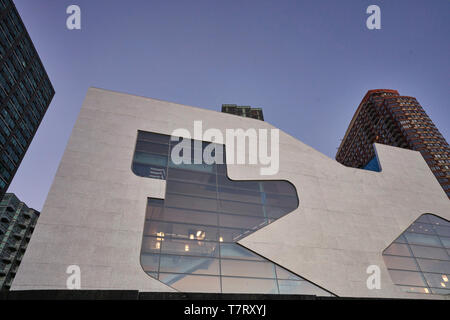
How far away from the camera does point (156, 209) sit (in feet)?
49.5

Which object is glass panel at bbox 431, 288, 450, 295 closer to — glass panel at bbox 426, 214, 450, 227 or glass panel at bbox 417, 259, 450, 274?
glass panel at bbox 417, 259, 450, 274

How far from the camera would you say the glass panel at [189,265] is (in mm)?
13415

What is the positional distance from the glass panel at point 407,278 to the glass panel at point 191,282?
10.9m

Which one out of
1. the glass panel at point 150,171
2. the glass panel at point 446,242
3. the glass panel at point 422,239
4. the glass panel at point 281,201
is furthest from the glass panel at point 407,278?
the glass panel at point 150,171

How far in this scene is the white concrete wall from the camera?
12336 mm

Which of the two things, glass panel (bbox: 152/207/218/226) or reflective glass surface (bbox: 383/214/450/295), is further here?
reflective glass surface (bbox: 383/214/450/295)

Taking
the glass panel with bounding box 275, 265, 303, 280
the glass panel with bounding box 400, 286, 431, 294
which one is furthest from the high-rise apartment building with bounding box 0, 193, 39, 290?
the glass panel with bounding box 400, 286, 431, 294

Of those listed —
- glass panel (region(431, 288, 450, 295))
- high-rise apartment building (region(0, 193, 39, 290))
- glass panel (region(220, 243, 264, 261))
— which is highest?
high-rise apartment building (region(0, 193, 39, 290))

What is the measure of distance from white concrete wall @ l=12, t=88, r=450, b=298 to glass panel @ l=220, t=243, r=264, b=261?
42 cm

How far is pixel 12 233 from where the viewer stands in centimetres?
7988

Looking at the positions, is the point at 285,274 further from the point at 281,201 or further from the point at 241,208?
the point at 281,201

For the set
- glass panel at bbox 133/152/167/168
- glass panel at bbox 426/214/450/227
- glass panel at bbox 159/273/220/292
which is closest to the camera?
glass panel at bbox 159/273/220/292

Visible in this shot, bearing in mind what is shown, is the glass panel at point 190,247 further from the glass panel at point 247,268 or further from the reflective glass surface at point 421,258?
the reflective glass surface at point 421,258
